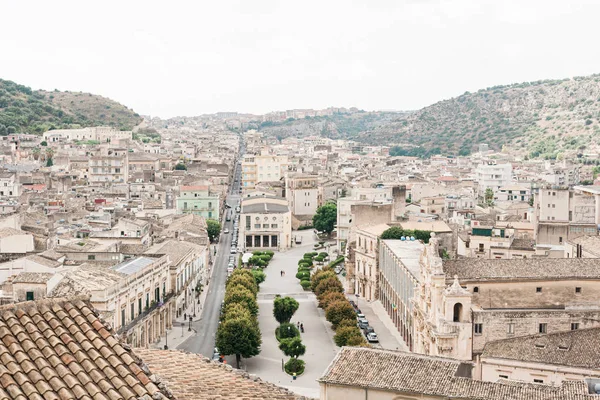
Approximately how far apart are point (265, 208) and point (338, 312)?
41.9m

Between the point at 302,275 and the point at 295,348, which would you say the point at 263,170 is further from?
the point at 295,348

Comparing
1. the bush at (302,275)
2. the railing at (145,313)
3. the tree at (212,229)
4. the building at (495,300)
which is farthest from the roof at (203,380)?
the tree at (212,229)

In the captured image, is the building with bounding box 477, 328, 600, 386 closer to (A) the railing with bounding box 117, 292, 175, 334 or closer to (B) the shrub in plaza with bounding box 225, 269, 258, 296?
(A) the railing with bounding box 117, 292, 175, 334

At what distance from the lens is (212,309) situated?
57406mm

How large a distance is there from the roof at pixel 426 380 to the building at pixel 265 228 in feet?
201

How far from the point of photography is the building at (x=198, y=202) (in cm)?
9362

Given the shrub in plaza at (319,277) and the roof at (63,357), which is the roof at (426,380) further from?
the shrub in plaza at (319,277)

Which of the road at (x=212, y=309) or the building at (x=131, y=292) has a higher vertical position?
the building at (x=131, y=292)

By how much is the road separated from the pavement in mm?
3074

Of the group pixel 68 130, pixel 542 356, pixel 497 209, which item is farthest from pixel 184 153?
pixel 542 356

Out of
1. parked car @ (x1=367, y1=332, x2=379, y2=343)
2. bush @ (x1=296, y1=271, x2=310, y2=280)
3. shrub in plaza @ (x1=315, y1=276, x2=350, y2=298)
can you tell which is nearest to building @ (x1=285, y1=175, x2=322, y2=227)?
bush @ (x1=296, y1=271, x2=310, y2=280)

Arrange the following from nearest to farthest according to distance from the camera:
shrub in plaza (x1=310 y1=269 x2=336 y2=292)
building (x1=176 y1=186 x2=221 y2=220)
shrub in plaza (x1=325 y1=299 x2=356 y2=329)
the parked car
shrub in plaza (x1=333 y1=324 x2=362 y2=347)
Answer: shrub in plaza (x1=333 y1=324 x2=362 y2=347), the parked car, shrub in plaza (x1=325 y1=299 x2=356 y2=329), shrub in plaza (x1=310 y1=269 x2=336 y2=292), building (x1=176 y1=186 x2=221 y2=220)

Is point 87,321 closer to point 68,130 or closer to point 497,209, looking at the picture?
point 497,209

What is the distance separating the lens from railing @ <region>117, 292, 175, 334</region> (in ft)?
135
